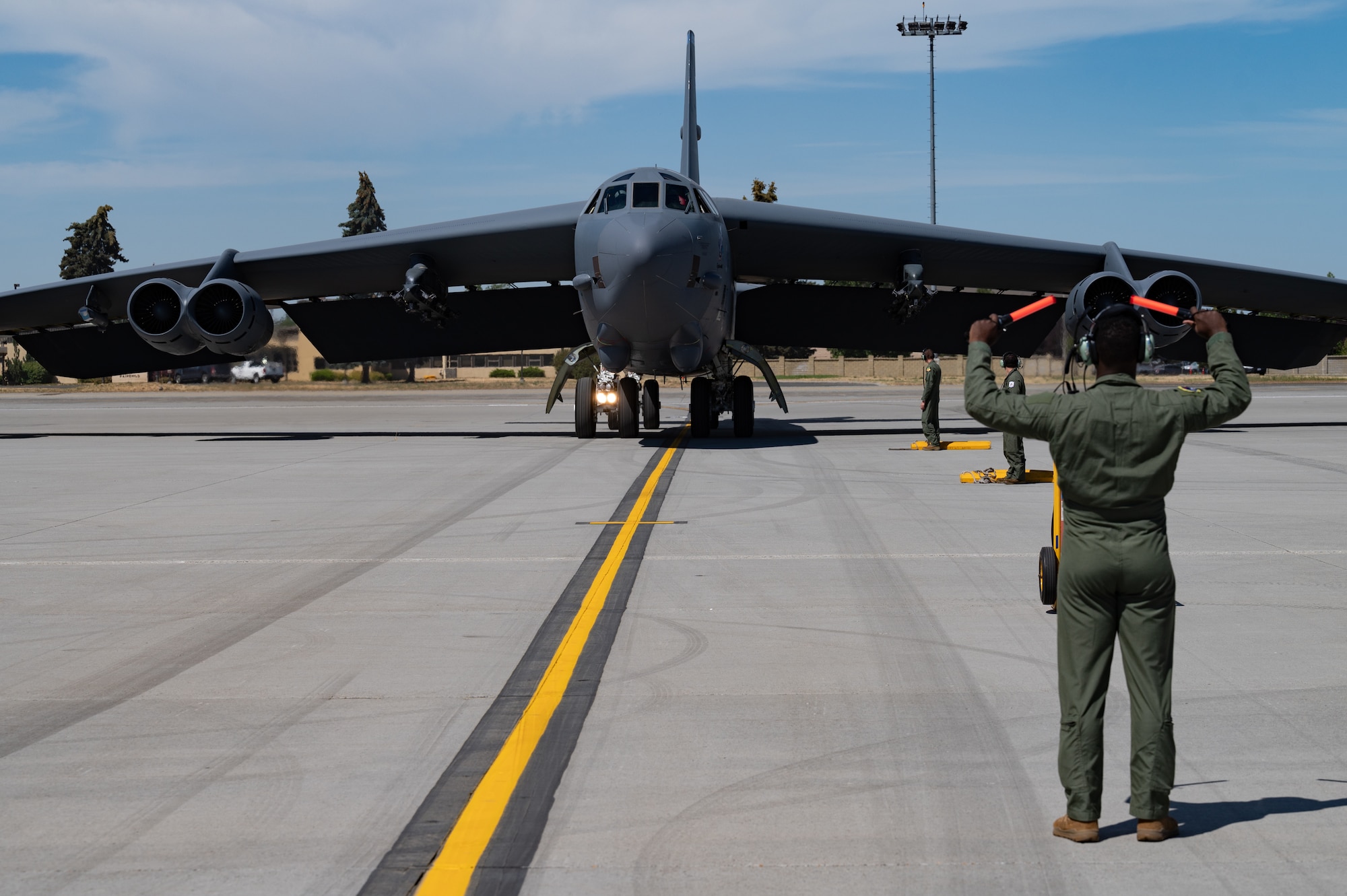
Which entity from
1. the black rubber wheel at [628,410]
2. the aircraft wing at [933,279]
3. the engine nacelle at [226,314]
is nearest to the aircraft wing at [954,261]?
the aircraft wing at [933,279]

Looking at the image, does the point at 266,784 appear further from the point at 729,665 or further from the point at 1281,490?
the point at 1281,490

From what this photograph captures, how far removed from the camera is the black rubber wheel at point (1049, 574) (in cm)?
713

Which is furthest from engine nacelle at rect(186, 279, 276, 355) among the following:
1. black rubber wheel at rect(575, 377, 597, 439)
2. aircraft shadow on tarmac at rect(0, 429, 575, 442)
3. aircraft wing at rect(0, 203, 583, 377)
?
black rubber wheel at rect(575, 377, 597, 439)

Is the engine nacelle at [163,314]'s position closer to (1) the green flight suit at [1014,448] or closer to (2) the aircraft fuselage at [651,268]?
(2) the aircraft fuselage at [651,268]

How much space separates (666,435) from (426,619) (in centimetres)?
A: 1697

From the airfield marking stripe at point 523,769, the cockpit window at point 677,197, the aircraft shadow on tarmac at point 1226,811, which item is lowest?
the aircraft shadow on tarmac at point 1226,811

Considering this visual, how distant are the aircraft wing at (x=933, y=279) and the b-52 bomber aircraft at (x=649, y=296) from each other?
0.16 ft

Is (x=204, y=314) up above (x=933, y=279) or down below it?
below

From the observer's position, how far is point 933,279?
25.9 metres

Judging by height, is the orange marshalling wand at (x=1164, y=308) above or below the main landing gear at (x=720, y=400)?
above

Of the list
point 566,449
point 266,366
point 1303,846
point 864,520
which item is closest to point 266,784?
point 1303,846

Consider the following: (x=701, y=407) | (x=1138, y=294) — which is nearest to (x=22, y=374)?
(x=701, y=407)

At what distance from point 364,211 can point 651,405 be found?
276 feet

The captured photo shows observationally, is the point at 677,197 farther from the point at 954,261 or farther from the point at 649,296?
the point at 954,261
